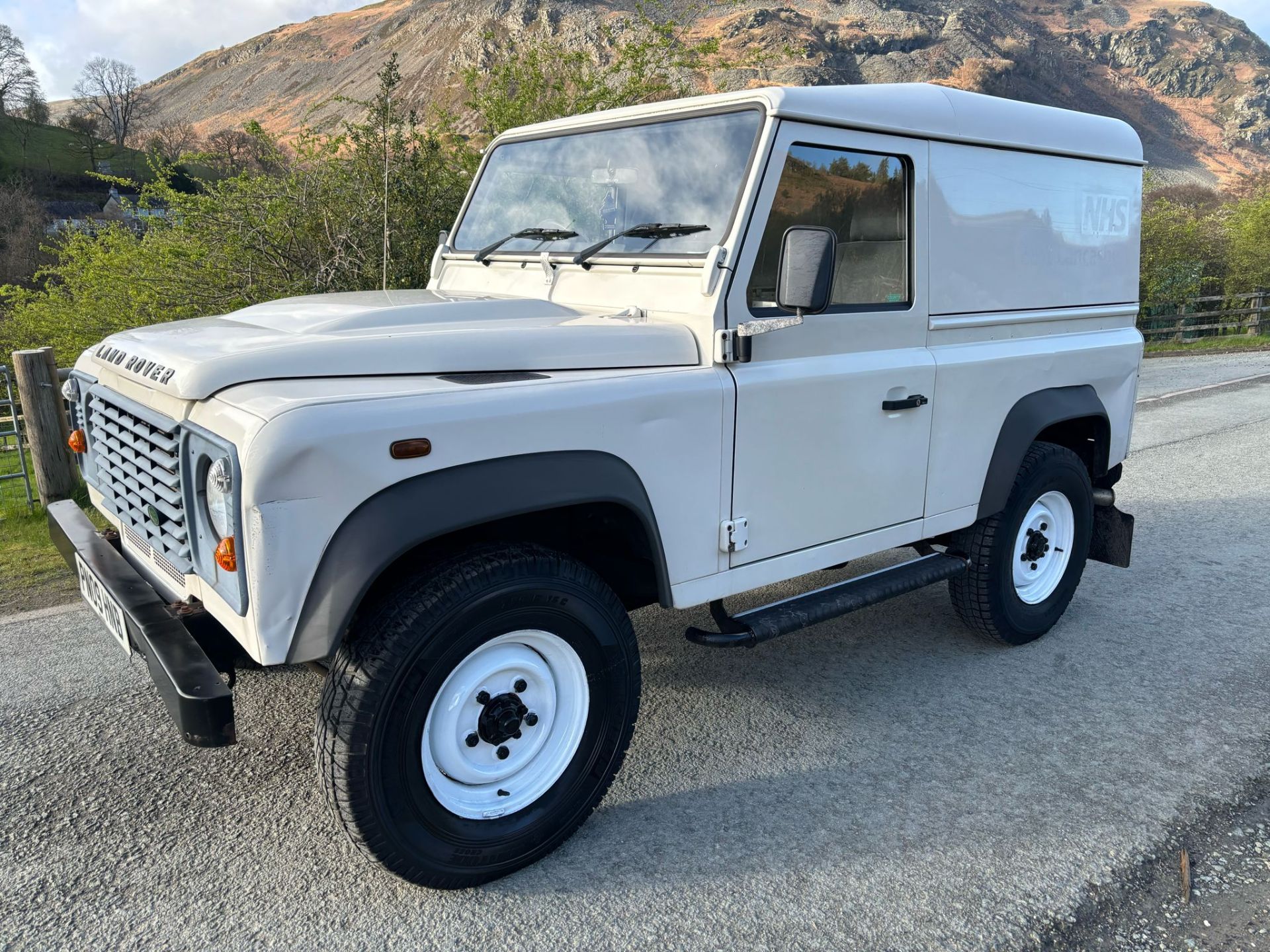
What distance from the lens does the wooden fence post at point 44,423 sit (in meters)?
6.04

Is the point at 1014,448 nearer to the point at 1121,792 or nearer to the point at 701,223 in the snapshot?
the point at 1121,792

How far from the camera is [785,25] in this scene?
74.6 m

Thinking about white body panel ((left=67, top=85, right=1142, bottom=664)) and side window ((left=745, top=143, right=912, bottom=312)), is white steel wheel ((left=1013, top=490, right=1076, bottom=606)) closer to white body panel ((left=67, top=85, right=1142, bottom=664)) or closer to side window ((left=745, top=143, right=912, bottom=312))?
white body panel ((left=67, top=85, right=1142, bottom=664))

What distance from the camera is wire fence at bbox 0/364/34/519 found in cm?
626

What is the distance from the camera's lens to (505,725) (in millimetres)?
2611

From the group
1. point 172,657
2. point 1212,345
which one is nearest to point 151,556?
point 172,657

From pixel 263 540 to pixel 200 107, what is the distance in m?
144

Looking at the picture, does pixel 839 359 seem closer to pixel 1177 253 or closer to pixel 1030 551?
pixel 1030 551

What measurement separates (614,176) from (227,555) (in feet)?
6.64

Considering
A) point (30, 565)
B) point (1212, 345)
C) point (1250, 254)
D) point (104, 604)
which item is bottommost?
point (1212, 345)

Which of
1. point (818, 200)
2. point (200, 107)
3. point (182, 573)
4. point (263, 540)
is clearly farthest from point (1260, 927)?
point (200, 107)

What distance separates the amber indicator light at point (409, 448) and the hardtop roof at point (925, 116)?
1.62 m

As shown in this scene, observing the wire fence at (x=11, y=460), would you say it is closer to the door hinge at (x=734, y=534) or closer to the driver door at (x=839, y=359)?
the door hinge at (x=734, y=534)

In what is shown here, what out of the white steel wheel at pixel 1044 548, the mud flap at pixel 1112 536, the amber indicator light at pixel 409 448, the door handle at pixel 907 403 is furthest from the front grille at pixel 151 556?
the mud flap at pixel 1112 536
